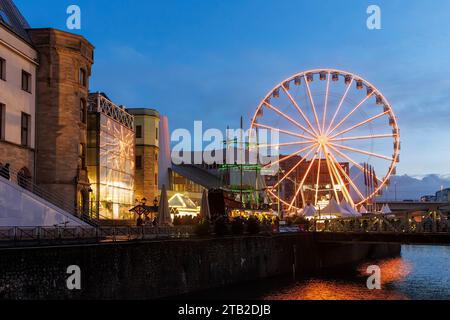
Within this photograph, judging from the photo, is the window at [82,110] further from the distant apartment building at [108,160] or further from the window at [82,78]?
the distant apartment building at [108,160]

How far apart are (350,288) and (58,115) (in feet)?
79.0

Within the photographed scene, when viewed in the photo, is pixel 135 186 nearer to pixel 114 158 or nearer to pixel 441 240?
pixel 114 158

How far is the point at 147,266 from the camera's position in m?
33.5

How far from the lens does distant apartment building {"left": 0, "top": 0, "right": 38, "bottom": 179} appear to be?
4231 centimetres

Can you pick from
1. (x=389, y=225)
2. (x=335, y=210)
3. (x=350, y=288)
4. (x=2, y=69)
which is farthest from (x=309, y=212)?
(x=2, y=69)

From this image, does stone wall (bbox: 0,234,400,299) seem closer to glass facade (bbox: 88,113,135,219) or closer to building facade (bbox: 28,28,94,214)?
building facade (bbox: 28,28,94,214)

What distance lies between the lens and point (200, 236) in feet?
146

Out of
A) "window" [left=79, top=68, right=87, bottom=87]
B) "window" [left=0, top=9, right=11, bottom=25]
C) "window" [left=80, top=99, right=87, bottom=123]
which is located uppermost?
"window" [left=0, top=9, right=11, bottom=25]

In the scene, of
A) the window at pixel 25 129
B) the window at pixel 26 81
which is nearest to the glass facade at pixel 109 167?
the window at pixel 25 129

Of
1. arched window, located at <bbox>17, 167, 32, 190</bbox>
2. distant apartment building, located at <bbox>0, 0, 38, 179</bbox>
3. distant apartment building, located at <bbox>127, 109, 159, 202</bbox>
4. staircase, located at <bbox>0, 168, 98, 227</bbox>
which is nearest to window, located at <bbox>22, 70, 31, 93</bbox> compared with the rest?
distant apartment building, located at <bbox>0, 0, 38, 179</bbox>

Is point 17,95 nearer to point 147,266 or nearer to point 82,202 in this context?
point 82,202

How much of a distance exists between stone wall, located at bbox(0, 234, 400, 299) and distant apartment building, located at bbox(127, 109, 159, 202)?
80.2ft

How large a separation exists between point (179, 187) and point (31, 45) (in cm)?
4733
